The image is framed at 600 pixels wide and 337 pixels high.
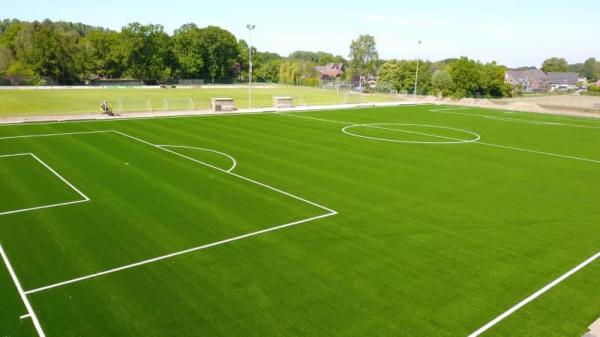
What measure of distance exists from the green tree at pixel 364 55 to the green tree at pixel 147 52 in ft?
157

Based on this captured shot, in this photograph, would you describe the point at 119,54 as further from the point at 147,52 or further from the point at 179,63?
the point at 179,63

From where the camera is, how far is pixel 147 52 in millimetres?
93750

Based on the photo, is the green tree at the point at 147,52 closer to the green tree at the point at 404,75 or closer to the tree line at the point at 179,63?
the tree line at the point at 179,63

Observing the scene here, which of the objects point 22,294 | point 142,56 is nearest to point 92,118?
point 22,294

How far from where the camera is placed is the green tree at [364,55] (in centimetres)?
11256

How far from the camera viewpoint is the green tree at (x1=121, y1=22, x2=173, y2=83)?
9101 centimetres

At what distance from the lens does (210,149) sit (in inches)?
800

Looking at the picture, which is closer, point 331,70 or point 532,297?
point 532,297

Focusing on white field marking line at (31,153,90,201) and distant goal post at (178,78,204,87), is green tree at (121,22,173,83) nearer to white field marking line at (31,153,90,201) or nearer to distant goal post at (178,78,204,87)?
distant goal post at (178,78,204,87)

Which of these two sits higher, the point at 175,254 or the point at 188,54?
the point at 188,54

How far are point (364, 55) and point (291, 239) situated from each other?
358 ft

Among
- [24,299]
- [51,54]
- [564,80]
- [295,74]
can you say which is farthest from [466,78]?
[564,80]

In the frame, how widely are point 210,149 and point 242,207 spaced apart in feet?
27.9

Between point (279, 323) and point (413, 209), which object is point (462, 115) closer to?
point (413, 209)
